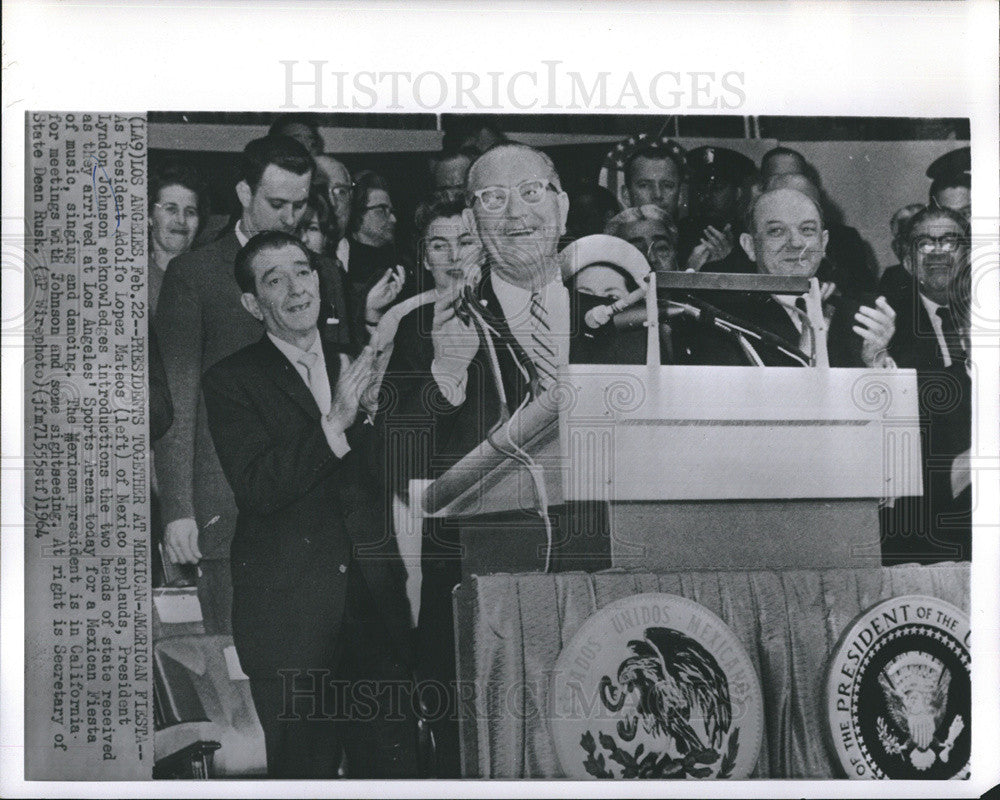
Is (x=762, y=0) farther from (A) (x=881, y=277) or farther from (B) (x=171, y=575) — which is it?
(B) (x=171, y=575)

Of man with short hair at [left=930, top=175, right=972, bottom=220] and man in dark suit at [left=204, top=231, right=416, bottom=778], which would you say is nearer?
man in dark suit at [left=204, top=231, right=416, bottom=778]

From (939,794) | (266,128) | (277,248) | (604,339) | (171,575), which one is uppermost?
(266,128)

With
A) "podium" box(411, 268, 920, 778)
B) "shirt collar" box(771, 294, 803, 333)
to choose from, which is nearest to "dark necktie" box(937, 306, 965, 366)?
"podium" box(411, 268, 920, 778)

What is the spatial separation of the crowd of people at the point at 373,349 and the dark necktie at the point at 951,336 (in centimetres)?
24

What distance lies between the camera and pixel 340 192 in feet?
8.54

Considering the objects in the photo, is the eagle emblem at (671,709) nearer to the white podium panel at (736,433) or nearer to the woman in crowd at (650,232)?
the white podium panel at (736,433)

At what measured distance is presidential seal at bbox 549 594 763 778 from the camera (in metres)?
2.57

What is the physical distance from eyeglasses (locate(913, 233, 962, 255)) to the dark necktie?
0.15 meters

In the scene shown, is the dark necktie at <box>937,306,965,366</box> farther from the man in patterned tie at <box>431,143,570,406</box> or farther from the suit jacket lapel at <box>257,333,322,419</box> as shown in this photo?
the suit jacket lapel at <box>257,333,322,419</box>

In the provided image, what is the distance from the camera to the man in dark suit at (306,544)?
2562 millimetres

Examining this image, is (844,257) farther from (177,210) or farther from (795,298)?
(177,210)

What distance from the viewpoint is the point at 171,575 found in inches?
101

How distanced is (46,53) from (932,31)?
2.22 m

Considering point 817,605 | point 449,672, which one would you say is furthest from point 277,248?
point 817,605
